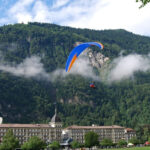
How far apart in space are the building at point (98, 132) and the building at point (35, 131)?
623 centimetres

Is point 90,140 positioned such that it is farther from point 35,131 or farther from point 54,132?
point 54,132

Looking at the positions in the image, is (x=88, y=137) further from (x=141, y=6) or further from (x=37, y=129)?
(x=141, y=6)

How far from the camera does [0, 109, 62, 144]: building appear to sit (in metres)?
154

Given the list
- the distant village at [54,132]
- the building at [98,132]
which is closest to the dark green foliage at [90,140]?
the distant village at [54,132]

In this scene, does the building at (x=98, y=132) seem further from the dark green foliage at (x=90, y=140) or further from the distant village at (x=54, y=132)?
the dark green foliage at (x=90, y=140)

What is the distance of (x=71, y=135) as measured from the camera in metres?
173

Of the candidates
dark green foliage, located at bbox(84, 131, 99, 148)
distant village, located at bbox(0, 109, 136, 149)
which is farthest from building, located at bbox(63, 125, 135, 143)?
dark green foliage, located at bbox(84, 131, 99, 148)

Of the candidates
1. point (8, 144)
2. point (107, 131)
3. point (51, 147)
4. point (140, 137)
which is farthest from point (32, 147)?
point (140, 137)

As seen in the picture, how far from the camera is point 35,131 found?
531ft

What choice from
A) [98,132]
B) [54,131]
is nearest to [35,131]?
[54,131]

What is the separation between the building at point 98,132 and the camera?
573ft

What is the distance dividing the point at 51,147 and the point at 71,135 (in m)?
42.2

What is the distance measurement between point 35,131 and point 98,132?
137ft

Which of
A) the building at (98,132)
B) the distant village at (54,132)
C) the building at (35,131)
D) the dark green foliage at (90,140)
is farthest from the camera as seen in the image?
the building at (98,132)
